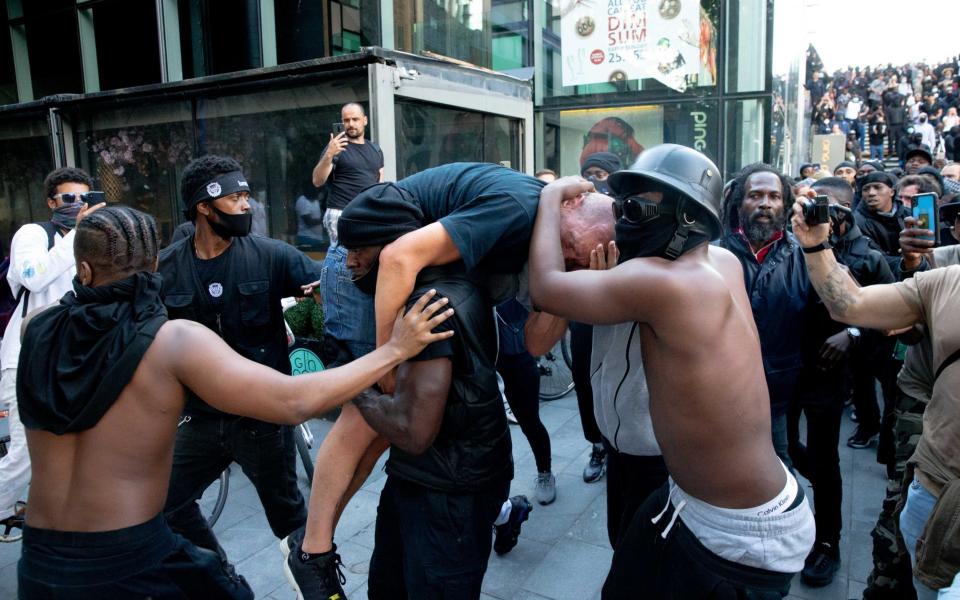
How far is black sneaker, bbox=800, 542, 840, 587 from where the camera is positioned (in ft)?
11.5

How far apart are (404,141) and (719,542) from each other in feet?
17.8

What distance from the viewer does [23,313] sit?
424 cm

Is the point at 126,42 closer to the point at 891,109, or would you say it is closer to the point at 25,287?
the point at 25,287

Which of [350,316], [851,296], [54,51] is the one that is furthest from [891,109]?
[350,316]

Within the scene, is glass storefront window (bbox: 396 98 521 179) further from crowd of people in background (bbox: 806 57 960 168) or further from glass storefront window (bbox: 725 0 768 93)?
crowd of people in background (bbox: 806 57 960 168)

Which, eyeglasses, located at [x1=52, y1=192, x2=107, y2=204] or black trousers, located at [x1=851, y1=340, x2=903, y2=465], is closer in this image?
black trousers, located at [x1=851, y1=340, x2=903, y2=465]

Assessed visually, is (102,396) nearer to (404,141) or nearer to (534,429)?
(534,429)

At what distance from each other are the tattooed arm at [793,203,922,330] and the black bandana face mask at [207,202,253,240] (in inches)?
97.9

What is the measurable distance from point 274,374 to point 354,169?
4.03 metres

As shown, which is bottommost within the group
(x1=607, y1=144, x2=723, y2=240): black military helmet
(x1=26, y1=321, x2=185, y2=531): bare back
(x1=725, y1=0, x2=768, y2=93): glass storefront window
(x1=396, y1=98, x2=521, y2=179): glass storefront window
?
(x1=26, y1=321, x2=185, y2=531): bare back

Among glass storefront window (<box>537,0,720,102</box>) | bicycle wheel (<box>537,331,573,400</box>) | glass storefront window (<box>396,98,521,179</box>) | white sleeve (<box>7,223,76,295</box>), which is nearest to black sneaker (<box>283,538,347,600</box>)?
white sleeve (<box>7,223,76,295</box>)

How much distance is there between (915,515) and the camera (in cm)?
236

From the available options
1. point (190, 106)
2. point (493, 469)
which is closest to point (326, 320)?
point (493, 469)

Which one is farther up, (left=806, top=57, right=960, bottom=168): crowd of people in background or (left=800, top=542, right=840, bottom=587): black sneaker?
(left=806, top=57, right=960, bottom=168): crowd of people in background
